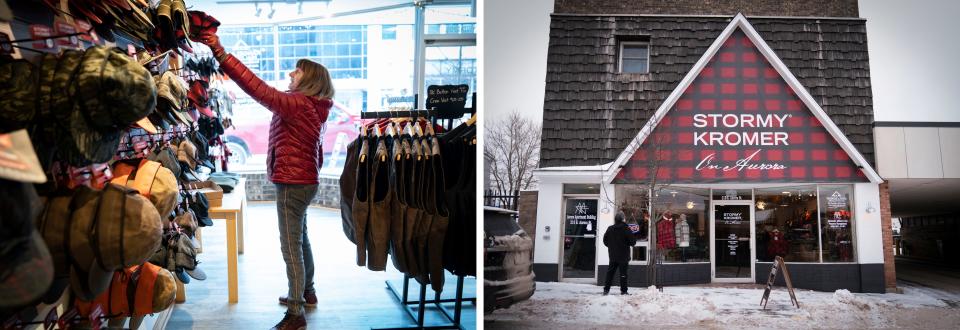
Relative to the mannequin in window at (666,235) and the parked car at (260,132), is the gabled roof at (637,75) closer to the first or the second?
the mannequin in window at (666,235)

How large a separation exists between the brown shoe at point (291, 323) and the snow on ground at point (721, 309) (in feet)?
3.68

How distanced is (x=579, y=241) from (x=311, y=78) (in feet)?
5.81

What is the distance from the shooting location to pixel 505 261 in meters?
4.58

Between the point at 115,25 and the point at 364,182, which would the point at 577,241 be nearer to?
the point at 364,182

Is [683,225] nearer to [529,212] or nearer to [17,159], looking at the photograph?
[529,212]

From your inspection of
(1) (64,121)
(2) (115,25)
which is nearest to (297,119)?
(2) (115,25)

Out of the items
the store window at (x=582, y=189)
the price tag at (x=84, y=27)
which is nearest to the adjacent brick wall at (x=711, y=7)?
the store window at (x=582, y=189)

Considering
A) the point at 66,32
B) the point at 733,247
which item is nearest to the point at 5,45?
the point at 66,32

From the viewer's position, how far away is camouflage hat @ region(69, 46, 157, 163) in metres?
1.61

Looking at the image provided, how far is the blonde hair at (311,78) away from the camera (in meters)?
3.74

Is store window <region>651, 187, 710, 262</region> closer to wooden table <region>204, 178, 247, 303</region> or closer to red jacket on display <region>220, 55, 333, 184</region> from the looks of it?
red jacket on display <region>220, 55, 333, 184</region>

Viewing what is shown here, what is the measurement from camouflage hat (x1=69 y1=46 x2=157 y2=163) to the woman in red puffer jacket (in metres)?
1.92

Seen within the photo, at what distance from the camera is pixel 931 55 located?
15.0 ft

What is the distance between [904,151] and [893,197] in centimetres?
27
